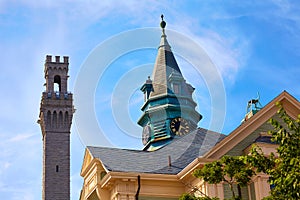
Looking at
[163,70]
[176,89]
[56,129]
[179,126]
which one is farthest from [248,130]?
[56,129]

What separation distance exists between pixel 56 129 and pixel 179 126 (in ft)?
125

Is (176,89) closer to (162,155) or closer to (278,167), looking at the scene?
(162,155)

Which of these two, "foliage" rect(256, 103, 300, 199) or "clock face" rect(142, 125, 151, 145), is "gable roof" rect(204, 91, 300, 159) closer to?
"foliage" rect(256, 103, 300, 199)

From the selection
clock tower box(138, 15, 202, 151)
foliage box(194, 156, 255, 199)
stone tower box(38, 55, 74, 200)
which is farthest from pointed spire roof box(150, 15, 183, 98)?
stone tower box(38, 55, 74, 200)

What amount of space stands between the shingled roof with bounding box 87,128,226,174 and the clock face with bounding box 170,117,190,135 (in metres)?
18.6

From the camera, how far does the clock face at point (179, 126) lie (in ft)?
171

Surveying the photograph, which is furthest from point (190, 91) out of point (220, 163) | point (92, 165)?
point (220, 163)

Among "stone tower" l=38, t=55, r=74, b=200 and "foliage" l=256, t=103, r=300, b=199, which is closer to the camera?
"foliage" l=256, t=103, r=300, b=199

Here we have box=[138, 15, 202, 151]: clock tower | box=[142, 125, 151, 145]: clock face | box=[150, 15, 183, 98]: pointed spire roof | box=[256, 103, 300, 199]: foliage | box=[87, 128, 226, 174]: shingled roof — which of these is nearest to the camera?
box=[256, 103, 300, 199]: foliage

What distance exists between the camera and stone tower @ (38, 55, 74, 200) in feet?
271

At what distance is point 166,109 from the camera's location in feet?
171

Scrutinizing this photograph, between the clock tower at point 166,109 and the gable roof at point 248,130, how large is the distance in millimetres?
20860

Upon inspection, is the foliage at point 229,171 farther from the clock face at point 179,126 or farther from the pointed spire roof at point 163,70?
the clock face at point 179,126

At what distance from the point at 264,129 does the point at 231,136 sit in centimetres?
181
